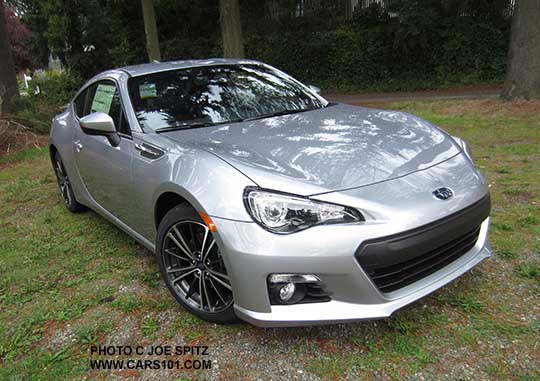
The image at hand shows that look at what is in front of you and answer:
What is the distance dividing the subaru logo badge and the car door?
190 cm

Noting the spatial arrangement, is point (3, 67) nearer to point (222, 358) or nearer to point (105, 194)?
point (105, 194)

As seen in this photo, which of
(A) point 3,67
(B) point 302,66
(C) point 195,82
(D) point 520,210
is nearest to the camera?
(C) point 195,82

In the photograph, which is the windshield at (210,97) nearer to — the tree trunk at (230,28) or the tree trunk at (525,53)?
the tree trunk at (525,53)

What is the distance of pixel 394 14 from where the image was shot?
14.9 m

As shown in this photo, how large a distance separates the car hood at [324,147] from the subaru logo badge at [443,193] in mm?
172

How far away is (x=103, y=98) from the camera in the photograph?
362 centimetres

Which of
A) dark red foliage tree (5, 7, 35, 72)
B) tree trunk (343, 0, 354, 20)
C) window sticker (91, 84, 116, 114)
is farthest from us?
dark red foliage tree (5, 7, 35, 72)

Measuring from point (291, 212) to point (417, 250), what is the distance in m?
0.61

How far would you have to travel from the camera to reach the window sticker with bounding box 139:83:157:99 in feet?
10.4

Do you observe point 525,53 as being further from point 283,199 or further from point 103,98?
point 283,199

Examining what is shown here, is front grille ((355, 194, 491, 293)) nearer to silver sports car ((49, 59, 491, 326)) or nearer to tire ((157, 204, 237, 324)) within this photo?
silver sports car ((49, 59, 491, 326))

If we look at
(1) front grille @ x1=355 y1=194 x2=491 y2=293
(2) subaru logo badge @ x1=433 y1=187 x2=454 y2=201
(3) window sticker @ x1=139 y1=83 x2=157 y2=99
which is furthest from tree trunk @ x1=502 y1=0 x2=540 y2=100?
(3) window sticker @ x1=139 y1=83 x2=157 y2=99

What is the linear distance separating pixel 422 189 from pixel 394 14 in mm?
14403

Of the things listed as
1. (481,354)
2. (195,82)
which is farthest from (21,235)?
(481,354)
